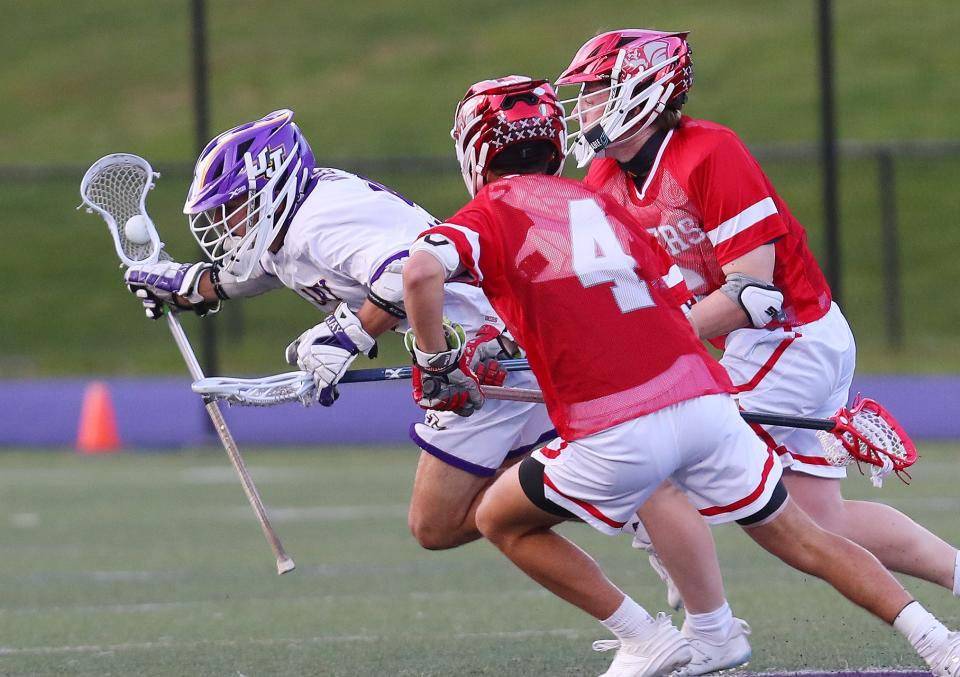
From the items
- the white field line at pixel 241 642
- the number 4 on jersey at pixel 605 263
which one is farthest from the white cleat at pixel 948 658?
the white field line at pixel 241 642

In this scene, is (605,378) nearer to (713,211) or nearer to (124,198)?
(713,211)

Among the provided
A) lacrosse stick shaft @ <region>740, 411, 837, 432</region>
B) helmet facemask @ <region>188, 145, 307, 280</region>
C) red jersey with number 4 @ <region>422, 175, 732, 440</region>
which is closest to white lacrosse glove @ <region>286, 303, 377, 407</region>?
helmet facemask @ <region>188, 145, 307, 280</region>

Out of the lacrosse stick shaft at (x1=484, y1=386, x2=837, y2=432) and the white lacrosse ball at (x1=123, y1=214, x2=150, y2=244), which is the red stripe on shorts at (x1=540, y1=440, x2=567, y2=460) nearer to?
the lacrosse stick shaft at (x1=484, y1=386, x2=837, y2=432)

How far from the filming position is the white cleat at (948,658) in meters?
4.34

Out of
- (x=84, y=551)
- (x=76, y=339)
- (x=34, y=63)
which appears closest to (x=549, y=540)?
(x=84, y=551)

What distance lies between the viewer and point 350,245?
5.10 meters

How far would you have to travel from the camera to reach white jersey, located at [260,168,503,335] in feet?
16.7

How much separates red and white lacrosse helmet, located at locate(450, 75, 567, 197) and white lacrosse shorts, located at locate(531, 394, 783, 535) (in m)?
0.82

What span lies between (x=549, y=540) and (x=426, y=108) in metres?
21.9

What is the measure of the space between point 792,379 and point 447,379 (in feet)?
4.07

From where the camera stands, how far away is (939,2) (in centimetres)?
2564

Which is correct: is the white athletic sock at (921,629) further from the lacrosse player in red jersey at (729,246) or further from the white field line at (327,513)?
the white field line at (327,513)

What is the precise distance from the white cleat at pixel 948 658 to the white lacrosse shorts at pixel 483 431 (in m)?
1.57

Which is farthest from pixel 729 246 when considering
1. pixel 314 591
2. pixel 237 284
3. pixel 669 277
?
pixel 314 591
